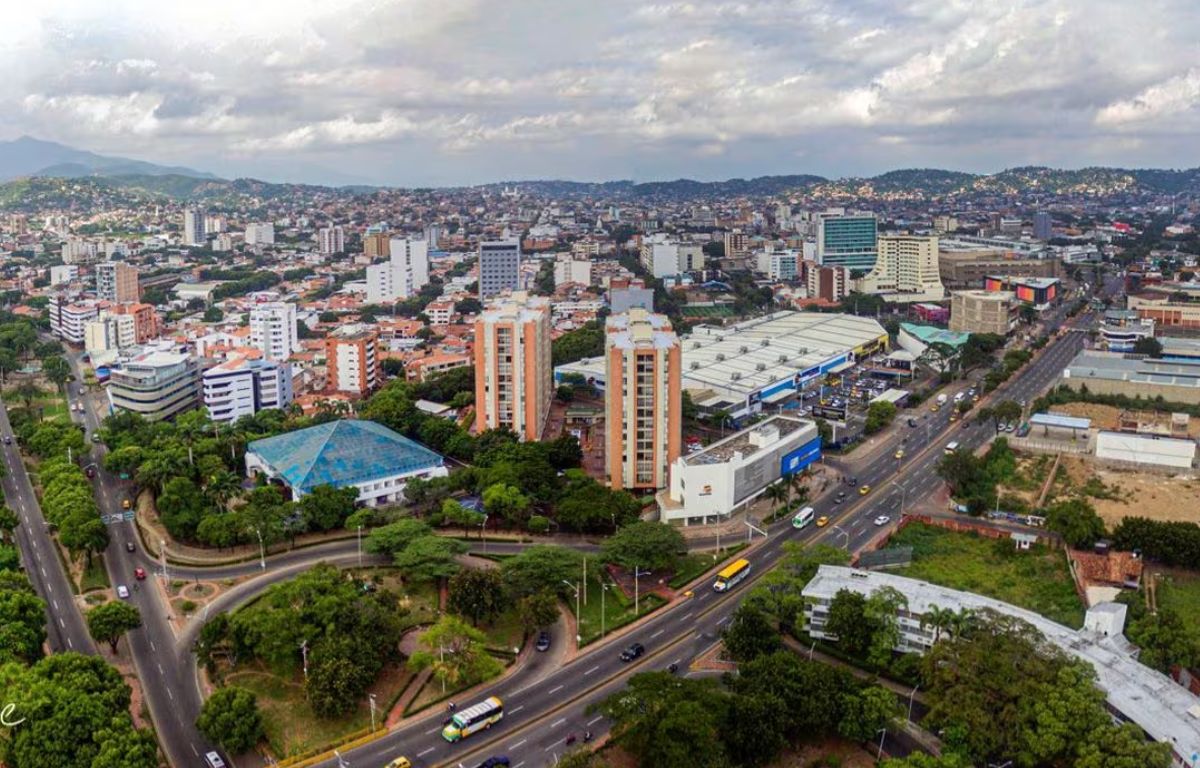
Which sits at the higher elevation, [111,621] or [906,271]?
[906,271]

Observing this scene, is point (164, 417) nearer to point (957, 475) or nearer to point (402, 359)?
point (402, 359)

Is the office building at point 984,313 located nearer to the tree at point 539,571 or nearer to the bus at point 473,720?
the tree at point 539,571

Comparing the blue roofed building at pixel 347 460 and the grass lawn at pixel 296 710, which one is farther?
the blue roofed building at pixel 347 460

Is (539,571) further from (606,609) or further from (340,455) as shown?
(340,455)

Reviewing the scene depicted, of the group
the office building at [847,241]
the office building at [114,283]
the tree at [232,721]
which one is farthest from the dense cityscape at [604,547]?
the office building at [847,241]

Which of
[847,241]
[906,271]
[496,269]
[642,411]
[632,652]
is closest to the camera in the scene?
[632,652]

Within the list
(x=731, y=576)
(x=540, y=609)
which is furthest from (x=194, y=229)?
(x=540, y=609)
